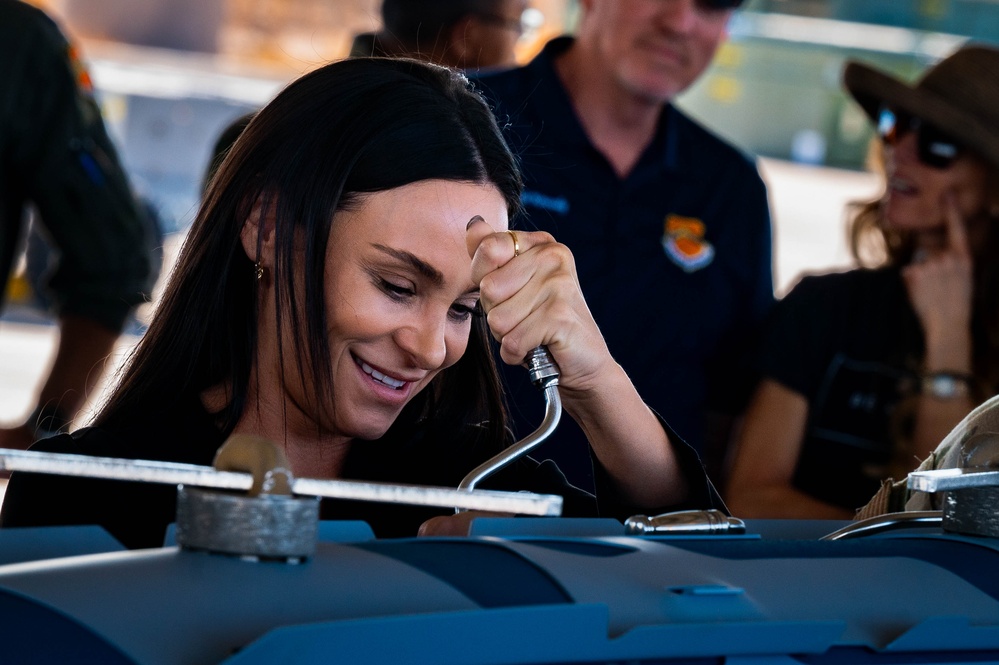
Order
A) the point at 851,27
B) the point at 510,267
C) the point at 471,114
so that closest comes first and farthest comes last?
1. the point at 510,267
2. the point at 471,114
3. the point at 851,27

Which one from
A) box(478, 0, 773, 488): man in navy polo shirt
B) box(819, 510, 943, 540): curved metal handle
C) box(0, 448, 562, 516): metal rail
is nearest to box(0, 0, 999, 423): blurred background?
box(478, 0, 773, 488): man in navy polo shirt

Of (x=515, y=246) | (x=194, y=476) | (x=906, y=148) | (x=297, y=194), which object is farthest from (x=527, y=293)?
(x=906, y=148)

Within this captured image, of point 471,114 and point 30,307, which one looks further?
point 30,307

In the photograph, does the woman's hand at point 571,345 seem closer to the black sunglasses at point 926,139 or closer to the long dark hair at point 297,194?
the long dark hair at point 297,194

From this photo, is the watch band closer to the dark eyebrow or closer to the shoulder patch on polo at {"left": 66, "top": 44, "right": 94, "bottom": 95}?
the dark eyebrow

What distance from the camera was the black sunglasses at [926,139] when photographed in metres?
2.18

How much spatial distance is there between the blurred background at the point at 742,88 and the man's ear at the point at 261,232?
275 cm

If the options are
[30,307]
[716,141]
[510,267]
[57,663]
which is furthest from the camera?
[30,307]

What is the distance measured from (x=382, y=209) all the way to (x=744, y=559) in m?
0.59

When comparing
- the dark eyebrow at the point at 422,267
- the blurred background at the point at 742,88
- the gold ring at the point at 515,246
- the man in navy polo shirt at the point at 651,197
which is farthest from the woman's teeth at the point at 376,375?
the blurred background at the point at 742,88

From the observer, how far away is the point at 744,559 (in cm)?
66

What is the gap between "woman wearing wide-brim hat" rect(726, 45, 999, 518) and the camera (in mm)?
2072

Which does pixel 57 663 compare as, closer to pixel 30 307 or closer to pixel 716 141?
pixel 716 141

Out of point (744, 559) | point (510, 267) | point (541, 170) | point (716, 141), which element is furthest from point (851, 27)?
point (744, 559)
